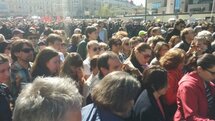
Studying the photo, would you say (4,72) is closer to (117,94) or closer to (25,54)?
(25,54)

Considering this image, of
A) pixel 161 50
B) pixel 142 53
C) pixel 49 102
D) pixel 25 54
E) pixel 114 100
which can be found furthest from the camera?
pixel 161 50

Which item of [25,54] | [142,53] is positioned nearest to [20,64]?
[25,54]

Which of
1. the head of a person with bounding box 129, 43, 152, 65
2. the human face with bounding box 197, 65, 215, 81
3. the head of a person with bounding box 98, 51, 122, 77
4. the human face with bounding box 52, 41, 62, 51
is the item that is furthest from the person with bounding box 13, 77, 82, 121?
the human face with bounding box 52, 41, 62, 51

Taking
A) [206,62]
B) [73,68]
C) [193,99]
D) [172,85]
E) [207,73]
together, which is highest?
[206,62]

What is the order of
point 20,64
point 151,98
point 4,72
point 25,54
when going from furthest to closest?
point 25,54
point 20,64
point 4,72
point 151,98

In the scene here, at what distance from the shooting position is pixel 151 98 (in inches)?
121

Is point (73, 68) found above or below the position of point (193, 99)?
above

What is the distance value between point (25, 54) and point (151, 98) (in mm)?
2052

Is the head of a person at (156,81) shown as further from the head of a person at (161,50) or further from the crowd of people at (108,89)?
the head of a person at (161,50)

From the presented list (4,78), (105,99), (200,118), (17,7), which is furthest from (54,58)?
(17,7)

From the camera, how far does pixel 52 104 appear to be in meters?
1.44

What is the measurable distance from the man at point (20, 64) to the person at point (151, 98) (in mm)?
1593

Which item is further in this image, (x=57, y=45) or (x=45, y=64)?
(x=57, y=45)

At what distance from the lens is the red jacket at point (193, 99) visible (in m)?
3.15
